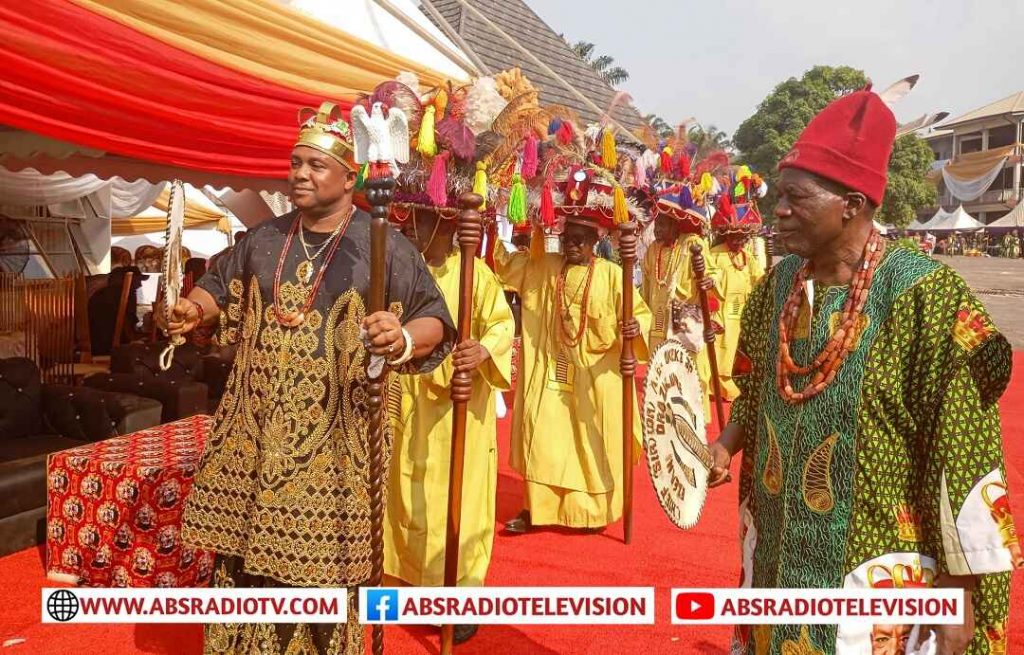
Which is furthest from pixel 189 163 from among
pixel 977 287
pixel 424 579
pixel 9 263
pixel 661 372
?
pixel 977 287

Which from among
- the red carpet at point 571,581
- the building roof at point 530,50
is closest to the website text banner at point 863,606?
the red carpet at point 571,581

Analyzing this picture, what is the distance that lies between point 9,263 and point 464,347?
9278 mm

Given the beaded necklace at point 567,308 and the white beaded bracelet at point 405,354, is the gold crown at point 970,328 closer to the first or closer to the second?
the white beaded bracelet at point 405,354

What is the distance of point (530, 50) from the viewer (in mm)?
13500

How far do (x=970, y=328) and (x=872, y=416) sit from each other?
0.27 meters

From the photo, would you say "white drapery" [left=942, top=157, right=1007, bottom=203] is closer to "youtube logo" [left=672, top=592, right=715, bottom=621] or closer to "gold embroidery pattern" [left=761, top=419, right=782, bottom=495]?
"youtube logo" [left=672, top=592, right=715, bottom=621]

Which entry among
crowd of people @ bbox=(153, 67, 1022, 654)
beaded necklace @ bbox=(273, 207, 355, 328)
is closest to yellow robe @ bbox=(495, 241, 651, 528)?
crowd of people @ bbox=(153, 67, 1022, 654)

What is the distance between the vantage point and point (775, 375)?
6.66 ft

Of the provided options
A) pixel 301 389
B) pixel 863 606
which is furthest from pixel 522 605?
pixel 863 606

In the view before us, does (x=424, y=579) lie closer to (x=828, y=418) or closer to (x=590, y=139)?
(x=828, y=418)

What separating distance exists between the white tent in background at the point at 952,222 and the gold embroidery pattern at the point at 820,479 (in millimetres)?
50634

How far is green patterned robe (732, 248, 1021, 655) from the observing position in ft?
5.64

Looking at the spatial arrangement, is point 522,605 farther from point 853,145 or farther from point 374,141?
Result: point 853,145

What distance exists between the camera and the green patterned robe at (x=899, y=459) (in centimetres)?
172
